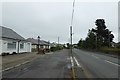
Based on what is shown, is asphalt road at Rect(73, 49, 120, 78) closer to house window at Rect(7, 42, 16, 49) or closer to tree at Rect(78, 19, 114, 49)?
house window at Rect(7, 42, 16, 49)

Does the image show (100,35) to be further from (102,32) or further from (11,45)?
(11,45)

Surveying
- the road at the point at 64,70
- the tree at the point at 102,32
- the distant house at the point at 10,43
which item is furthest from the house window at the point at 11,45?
the tree at the point at 102,32

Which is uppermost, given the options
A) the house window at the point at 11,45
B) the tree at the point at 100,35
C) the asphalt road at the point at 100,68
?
the tree at the point at 100,35

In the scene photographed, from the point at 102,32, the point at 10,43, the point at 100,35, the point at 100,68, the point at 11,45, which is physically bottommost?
the point at 100,68

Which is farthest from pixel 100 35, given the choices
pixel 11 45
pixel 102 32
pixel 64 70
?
pixel 64 70

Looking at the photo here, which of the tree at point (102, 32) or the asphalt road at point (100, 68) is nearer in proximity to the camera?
the asphalt road at point (100, 68)

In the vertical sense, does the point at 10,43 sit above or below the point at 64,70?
above

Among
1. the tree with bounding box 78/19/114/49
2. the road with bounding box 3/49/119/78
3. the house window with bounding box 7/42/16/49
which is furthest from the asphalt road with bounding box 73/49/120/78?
the tree with bounding box 78/19/114/49

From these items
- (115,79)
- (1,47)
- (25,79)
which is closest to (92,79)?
(115,79)

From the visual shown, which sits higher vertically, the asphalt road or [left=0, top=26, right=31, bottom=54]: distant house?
[left=0, top=26, right=31, bottom=54]: distant house

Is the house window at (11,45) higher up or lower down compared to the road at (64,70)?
higher up

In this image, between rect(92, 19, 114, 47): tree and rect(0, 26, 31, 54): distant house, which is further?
rect(92, 19, 114, 47): tree

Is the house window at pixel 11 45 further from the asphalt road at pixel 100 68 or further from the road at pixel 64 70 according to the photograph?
the road at pixel 64 70

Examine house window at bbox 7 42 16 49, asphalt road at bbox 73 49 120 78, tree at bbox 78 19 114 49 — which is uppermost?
tree at bbox 78 19 114 49
